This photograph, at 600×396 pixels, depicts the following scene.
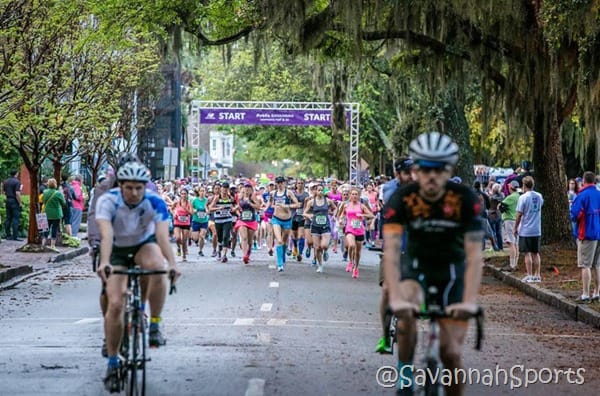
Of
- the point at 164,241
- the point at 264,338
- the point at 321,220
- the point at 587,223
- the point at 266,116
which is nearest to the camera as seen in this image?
the point at 164,241

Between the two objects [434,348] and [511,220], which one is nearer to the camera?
[434,348]

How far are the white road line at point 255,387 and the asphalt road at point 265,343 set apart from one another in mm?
16

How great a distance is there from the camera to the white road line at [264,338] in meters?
13.4

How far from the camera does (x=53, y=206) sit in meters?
30.8

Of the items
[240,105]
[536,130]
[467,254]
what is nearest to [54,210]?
[536,130]

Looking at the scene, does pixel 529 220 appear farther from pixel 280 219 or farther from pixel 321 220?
pixel 280 219

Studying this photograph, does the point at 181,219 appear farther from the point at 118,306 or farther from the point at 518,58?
the point at 118,306

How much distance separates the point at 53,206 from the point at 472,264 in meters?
24.5

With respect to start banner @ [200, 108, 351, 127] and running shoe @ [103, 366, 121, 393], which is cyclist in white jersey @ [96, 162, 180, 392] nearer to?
running shoe @ [103, 366, 121, 393]

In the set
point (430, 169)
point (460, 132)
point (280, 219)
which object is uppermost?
point (460, 132)

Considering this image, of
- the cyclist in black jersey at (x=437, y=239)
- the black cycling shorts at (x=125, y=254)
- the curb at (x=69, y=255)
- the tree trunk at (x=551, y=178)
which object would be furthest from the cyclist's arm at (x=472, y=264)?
the curb at (x=69, y=255)

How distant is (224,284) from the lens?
2198 centimetres

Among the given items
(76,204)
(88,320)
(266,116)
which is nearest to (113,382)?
(88,320)

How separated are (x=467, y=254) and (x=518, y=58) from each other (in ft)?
57.8
